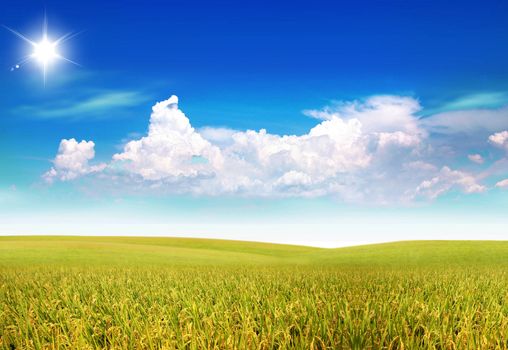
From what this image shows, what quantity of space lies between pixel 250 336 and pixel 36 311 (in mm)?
4048

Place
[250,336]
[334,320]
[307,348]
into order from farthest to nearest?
[334,320], [250,336], [307,348]

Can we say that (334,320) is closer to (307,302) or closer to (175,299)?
(307,302)

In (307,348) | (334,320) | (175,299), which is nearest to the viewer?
(307,348)

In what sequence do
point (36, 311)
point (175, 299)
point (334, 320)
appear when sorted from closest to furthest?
1. point (334, 320)
2. point (36, 311)
3. point (175, 299)

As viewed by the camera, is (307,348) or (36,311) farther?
(36,311)

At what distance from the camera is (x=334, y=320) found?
18.4 feet

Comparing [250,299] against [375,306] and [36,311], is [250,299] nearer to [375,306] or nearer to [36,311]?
[375,306]

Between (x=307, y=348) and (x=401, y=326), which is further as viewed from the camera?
(x=401, y=326)

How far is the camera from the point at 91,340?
5840mm

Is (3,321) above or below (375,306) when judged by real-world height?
below

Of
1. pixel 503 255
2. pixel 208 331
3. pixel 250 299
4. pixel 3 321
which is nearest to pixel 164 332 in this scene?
pixel 208 331

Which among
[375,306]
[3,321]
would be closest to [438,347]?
[375,306]

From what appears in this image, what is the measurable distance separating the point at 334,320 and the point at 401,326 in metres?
0.79

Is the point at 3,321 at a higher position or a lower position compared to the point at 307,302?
lower
